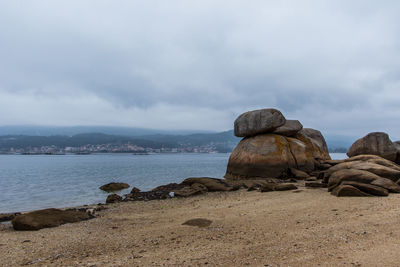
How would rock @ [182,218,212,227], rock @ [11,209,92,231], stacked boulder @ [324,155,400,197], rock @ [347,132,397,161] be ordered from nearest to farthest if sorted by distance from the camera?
1. rock @ [182,218,212,227]
2. rock @ [11,209,92,231]
3. stacked boulder @ [324,155,400,197]
4. rock @ [347,132,397,161]

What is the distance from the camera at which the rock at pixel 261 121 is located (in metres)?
24.4

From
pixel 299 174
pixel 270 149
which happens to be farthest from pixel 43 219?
pixel 299 174

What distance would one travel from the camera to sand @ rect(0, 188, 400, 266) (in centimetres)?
498

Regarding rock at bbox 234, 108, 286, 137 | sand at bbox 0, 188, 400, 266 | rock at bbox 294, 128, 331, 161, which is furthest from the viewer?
rock at bbox 294, 128, 331, 161

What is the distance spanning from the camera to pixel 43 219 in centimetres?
948

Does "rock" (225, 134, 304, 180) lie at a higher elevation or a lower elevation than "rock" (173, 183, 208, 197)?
higher

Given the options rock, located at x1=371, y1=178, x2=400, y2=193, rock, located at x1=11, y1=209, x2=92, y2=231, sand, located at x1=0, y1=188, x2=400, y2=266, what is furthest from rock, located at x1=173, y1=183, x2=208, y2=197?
rock, located at x1=371, y1=178, x2=400, y2=193

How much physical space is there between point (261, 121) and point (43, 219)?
64.6 feet

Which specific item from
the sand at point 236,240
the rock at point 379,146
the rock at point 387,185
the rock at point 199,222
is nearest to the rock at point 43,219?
the sand at point 236,240

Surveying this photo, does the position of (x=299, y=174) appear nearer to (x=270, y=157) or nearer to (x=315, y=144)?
(x=270, y=157)

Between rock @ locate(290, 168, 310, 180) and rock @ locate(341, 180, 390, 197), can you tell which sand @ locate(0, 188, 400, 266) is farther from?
rock @ locate(290, 168, 310, 180)

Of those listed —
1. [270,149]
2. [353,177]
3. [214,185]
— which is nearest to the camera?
[353,177]

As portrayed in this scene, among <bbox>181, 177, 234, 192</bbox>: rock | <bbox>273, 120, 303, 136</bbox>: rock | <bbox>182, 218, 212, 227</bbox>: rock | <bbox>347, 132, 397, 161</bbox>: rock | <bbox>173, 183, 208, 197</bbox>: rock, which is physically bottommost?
<bbox>173, 183, 208, 197</bbox>: rock

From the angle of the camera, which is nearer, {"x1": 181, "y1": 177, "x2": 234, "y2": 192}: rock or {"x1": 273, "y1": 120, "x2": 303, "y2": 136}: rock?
{"x1": 181, "y1": 177, "x2": 234, "y2": 192}: rock
